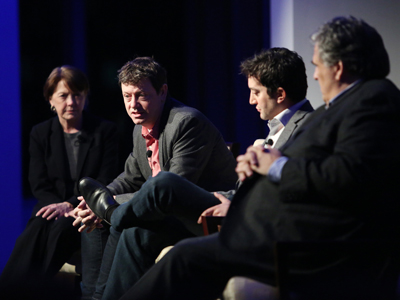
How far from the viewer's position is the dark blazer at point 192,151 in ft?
7.77

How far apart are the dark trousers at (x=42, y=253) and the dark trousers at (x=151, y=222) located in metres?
0.77

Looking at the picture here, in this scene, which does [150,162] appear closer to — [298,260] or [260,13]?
[298,260]

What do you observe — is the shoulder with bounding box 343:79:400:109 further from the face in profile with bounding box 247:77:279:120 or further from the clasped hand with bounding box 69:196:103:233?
the clasped hand with bounding box 69:196:103:233

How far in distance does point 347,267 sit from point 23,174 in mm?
3425

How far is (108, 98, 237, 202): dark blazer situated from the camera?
2.37 meters

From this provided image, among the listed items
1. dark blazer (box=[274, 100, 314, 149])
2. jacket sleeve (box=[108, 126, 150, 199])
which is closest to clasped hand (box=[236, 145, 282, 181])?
dark blazer (box=[274, 100, 314, 149])

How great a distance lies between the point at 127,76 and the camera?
2.49m

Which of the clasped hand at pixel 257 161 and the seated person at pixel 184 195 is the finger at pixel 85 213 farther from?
the clasped hand at pixel 257 161

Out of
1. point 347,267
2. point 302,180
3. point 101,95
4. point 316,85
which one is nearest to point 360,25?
point 302,180

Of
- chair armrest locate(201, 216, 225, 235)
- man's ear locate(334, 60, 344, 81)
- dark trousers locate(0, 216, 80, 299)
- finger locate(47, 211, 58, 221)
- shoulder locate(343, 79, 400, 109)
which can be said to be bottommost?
dark trousers locate(0, 216, 80, 299)

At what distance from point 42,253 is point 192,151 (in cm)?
106

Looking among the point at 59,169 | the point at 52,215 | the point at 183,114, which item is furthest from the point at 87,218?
the point at 59,169

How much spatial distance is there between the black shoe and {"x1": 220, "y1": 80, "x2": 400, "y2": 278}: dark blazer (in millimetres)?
817

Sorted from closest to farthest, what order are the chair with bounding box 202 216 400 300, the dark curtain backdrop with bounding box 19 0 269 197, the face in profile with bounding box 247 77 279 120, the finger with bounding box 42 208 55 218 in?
the chair with bounding box 202 216 400 300, the face in profile with bounding box 247 77 279 120, the finger with bounding box 42 208 55 218, the dark curtain backdrop with bounding box 19 0 269 197
